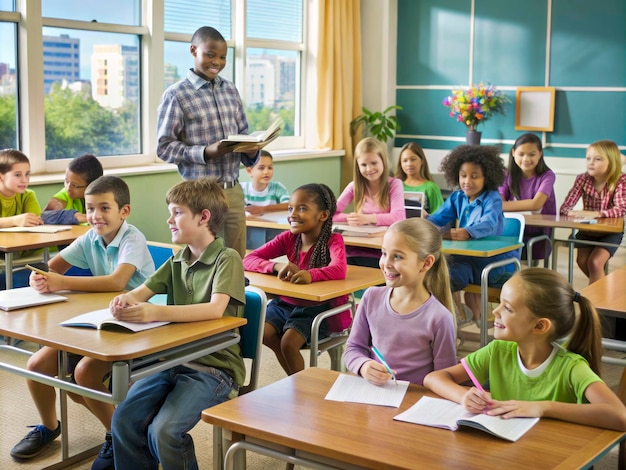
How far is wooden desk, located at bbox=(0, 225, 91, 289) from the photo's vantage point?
3959 mm

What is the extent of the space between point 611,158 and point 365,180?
1634 millimetres

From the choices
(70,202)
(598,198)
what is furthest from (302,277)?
(598,198)

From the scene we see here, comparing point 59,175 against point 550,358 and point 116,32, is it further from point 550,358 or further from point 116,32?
point 550,358

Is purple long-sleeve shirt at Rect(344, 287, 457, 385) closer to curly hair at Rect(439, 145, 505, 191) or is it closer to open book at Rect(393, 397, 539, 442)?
open book at Rect(393, 397, 539, 442)

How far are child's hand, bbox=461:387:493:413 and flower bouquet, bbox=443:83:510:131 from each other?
20.6 ft

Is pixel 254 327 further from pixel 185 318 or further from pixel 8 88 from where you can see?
pixel 8 88

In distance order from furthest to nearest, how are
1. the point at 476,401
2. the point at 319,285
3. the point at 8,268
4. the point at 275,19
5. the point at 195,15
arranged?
the point at 275,19 < the point at 195,15 < the point at 8,268 < the point at 319,285 < the point at 476,401

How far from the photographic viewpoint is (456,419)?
5.93 ft

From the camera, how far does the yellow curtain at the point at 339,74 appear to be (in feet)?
25.7

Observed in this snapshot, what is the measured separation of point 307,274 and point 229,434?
1464 millimetres

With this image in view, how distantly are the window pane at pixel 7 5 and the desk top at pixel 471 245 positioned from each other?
2.73 metres

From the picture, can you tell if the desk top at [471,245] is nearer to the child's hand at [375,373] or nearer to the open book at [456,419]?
the child's hand at [375,373]

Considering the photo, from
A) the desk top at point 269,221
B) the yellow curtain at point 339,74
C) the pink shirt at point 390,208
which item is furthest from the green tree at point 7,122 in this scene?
the yellow curtain at point 339,74

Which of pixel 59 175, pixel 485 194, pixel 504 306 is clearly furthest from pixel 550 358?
pixel 59 175
